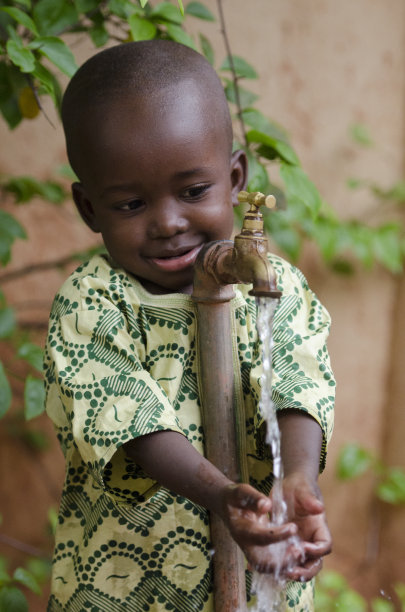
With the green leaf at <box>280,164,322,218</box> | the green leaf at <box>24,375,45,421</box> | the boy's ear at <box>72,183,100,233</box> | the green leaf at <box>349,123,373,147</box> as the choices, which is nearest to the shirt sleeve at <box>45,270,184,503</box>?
the boy's ear at <box>72,183,100,233</box>

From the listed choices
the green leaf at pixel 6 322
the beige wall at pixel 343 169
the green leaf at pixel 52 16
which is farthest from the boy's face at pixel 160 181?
the beige wall at pixel 343 169

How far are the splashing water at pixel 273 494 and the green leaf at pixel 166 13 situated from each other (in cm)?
69

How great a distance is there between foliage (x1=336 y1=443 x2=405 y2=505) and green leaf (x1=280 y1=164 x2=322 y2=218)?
1336 millimetres

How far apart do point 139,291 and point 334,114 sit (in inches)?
59.7

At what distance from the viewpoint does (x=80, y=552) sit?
1046 millimetres

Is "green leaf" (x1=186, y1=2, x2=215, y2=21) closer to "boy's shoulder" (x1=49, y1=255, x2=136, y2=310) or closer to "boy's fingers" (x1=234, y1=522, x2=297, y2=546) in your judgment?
"boy's shoulder" (x1=49, y1=255, x2=136, y2=310)

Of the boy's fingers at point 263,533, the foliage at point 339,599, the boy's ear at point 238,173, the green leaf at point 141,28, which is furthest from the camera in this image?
the foliage at point 339,599

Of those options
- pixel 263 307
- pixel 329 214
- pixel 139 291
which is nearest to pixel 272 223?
pixel 329 214

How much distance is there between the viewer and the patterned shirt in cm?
93

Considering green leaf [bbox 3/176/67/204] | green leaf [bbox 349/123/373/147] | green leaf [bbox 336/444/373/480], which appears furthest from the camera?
green leaf [bbox 336/444/373/480]

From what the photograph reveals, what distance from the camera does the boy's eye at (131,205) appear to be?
0.97 metres

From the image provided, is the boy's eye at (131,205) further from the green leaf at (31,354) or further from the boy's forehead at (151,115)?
the green leaf at (31,354)

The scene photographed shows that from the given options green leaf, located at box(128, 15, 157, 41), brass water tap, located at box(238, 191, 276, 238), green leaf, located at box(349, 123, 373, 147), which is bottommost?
green leaf, located at box(349, 123, 373, 147)

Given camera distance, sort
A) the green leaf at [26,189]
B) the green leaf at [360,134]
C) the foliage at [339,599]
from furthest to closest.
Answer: the green leaf at [360,134], the foliage at [339,599], the green leaf at [26,189]
